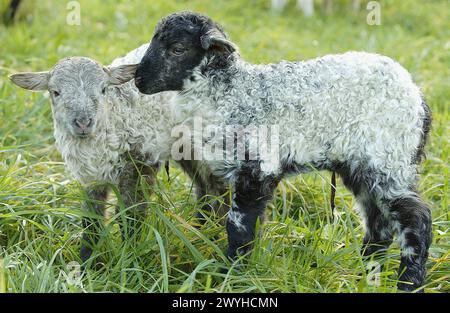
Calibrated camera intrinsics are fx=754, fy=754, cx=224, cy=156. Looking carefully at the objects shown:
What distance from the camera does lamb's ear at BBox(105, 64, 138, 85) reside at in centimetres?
446

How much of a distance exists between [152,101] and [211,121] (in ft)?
2.06

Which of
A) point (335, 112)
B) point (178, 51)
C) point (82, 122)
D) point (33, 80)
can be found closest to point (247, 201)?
point (335, 112)

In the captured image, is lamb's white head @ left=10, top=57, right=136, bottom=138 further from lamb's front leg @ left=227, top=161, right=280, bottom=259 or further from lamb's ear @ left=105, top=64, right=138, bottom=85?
lamb's front leg @ left=227, top=161, right=280, bottom=259

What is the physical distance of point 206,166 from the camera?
476cm

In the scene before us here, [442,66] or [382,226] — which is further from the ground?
[442,66]

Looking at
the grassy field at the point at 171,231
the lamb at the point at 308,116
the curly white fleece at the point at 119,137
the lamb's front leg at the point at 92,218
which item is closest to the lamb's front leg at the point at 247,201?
the lamb at the point at 308,116

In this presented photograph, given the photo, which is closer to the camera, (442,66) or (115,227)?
(115,227)

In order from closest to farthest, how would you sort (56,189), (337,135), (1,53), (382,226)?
(337,135) → (382,226) → (56,189) → (1,53)

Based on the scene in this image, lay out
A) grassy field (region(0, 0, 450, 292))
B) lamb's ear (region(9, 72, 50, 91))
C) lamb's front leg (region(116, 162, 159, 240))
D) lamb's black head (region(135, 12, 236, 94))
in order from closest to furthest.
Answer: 1. grassy field (region(0, 0, 450, 292))
2. lamb's black head (region(135, 12, 236, 94))
3. lamb's ear (region(9, 72, 50, 91))
4. lamb's front leg (region(116, 162, 159, 240))

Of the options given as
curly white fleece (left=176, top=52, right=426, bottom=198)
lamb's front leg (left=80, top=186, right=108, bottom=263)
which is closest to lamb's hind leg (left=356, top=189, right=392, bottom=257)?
curly white fleece (left=176, top=52, right=426, bottom=198)
